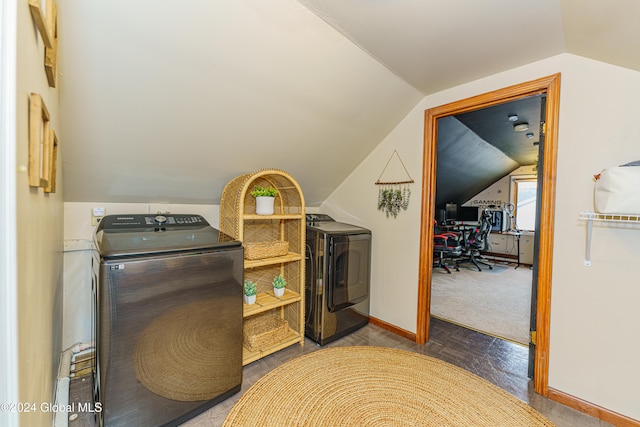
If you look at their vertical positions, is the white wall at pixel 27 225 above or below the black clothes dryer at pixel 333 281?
above

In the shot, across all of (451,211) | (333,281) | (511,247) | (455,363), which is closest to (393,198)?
(333,281)

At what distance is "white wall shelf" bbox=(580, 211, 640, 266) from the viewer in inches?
61.8

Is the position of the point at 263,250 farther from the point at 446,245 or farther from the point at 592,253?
the point at 446,245

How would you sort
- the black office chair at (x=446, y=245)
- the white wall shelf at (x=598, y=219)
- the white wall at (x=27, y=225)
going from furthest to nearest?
the black office chair at (x=446, y=245) < the white wall shelf at (x=598, y=219) < the white wall at (x=27, y=225)

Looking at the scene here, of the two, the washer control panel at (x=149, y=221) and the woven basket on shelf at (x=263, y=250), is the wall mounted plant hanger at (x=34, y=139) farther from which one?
the woven basket on shelf at (x=263, y=250)

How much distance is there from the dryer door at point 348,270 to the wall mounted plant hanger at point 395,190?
363mm

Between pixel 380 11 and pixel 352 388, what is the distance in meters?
2.31

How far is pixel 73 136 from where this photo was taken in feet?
5.10

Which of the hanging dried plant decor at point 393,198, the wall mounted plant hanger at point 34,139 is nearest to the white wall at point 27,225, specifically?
the wall mounted plant hanger at point 34,139

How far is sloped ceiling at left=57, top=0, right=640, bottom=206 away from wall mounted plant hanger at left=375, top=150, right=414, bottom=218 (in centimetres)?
64

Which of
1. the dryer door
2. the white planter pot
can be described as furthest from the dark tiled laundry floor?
the white planter pot

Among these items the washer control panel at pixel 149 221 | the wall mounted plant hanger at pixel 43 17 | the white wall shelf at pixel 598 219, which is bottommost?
the washer control panel at pixel 149 221

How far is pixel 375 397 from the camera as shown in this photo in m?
1.79

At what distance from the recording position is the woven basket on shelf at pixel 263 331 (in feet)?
7.12
